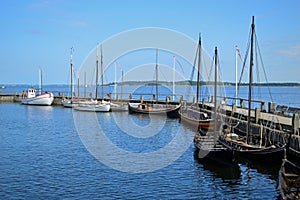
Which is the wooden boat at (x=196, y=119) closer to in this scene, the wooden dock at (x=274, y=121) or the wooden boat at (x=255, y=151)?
the wooden dock at (x=274, y=121)

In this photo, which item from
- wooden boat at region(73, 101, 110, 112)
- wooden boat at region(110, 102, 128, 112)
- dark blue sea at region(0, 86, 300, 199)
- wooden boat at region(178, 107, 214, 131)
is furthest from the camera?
wooden boat at region(110, 102, 128, 112)

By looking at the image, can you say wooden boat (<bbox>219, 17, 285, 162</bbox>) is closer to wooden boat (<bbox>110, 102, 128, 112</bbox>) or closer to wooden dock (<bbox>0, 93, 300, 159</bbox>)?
wooden dock (<bbox>0, 93, 300, 159</bbox>)

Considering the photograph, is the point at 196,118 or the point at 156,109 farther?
the point at 156,109

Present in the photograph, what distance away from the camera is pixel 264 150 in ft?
83.0

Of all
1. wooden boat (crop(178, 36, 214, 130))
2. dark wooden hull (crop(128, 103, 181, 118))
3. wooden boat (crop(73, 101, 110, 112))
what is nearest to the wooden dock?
wooden boat (crop(178, 36, 214, 130))

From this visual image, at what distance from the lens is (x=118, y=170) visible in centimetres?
2597

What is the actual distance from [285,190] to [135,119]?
43278 mm

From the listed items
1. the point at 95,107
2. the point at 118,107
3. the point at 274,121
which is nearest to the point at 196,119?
the point at 274,121

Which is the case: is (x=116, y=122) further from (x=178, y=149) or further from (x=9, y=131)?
(x=178, y=149)

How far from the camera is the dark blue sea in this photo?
21.2 meters

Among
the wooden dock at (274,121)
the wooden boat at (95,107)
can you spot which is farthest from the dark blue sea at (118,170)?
the wooden boat at (95,107)

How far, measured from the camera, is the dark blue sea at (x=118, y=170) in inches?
835

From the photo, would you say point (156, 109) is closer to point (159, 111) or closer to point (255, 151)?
point (159, 111)

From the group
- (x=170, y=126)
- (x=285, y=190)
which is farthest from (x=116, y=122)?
(x=285, y=190)
